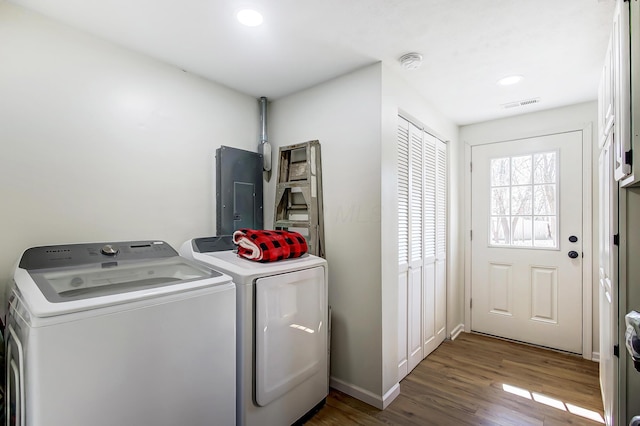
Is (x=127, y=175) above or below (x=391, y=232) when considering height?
above

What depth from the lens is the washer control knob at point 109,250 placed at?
1609 millimetres

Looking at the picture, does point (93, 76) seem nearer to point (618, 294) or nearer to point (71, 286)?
point (71, 286)

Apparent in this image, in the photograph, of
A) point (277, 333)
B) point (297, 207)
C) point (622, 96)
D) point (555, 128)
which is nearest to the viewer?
point (622, 96)

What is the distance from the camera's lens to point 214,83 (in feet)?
7.64

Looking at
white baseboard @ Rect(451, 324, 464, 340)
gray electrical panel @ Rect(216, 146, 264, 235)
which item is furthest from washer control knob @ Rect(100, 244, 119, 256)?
white baseboard @ Rect(451, 324, 464, 340)

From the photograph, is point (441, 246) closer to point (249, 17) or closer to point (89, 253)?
point (249, 17)

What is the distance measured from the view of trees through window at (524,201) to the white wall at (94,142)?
281 cm

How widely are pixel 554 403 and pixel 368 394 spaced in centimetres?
127

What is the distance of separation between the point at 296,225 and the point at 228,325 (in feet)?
3.66

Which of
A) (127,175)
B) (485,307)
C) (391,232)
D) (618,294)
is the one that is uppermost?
(127,175)

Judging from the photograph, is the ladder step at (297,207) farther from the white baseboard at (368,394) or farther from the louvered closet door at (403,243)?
the white baseboard at (368,394)

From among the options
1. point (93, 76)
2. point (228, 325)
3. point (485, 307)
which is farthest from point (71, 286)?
point (485, 307)

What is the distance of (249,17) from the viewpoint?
5.15ft

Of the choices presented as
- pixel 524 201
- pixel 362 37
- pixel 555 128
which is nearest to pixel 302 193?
pixel 362 37
